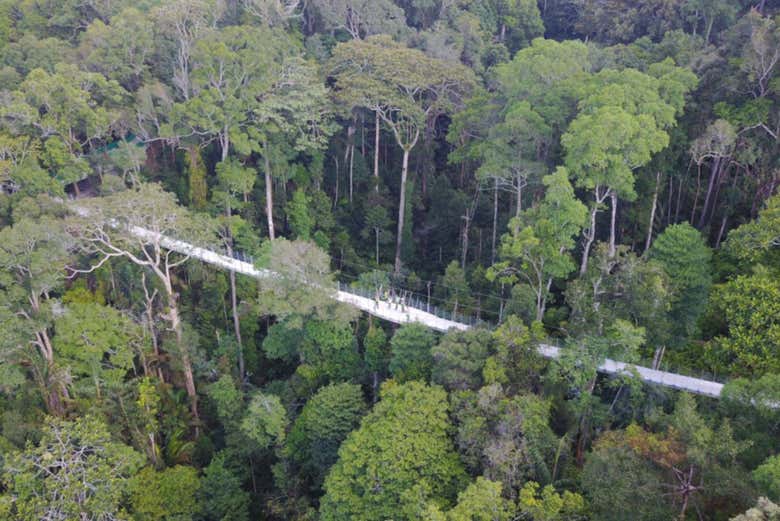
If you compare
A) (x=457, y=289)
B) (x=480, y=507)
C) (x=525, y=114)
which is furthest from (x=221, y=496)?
(x=525, y=114)

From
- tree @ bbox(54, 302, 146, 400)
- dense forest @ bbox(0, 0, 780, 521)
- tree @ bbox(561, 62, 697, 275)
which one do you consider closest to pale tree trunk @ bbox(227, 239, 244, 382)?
dense forest @ bbox(0, 0, 780, 521)

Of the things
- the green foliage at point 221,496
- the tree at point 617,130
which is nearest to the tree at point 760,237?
the tree at point 617,130

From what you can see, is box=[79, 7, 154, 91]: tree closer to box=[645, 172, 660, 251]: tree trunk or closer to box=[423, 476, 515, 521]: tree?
box=[645, 172, 660, 251]: tree trunk

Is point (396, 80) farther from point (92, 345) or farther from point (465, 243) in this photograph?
point (92, 345)

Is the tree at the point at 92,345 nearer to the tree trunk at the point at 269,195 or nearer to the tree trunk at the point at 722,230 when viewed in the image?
the tree trunk at the point at 269,195

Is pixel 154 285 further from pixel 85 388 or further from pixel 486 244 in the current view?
pixel 486 244

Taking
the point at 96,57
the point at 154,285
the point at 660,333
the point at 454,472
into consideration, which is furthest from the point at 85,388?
the point at 660,333

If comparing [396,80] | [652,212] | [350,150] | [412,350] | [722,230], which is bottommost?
[412,350]
